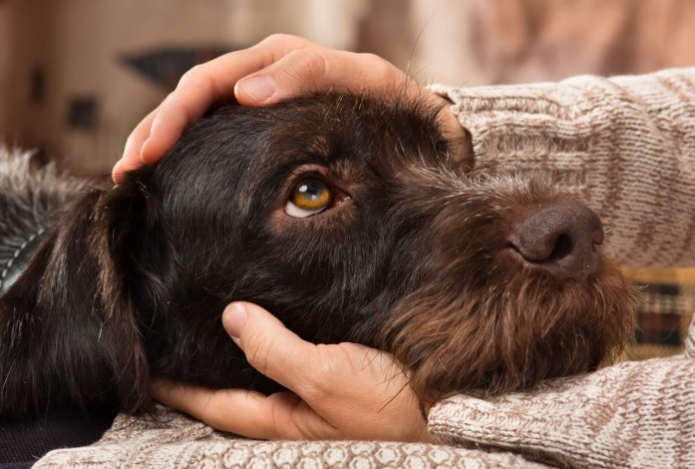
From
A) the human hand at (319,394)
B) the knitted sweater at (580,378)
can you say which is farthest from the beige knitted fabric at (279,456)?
the human hand at (319,394)

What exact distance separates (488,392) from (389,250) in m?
0.39

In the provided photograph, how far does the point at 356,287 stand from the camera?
170cm

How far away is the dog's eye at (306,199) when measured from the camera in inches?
69.4

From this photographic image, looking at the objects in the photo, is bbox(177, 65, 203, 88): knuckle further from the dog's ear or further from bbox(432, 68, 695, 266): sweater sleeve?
bbox(432, 68, 695, 266): sweater sleeve

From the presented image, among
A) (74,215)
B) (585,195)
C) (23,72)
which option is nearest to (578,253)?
(585,195)

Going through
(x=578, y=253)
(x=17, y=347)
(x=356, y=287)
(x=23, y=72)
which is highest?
(x=23, y=72)

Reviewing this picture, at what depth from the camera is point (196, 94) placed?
198cm

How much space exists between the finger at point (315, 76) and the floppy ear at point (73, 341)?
52 centimetres

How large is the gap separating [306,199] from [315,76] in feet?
1.42

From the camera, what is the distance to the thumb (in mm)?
1567

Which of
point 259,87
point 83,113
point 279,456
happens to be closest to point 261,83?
point 259,87

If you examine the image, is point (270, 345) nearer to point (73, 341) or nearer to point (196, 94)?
point (73, 341)

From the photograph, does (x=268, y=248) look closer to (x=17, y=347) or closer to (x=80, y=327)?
(x=80, y=327)

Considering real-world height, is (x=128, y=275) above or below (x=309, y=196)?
below
